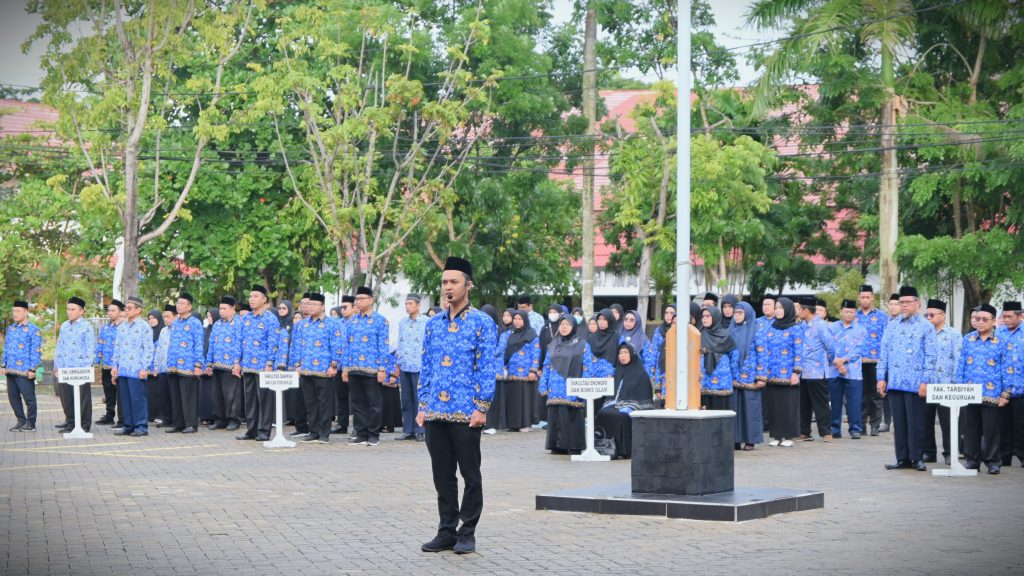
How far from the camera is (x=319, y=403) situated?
66.3ft

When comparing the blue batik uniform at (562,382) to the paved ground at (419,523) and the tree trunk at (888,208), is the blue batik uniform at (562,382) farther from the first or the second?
the tree trunk at (888,208)

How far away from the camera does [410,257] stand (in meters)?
34.0

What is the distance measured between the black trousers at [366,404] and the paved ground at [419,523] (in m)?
2.13

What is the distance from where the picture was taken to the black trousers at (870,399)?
21600mm

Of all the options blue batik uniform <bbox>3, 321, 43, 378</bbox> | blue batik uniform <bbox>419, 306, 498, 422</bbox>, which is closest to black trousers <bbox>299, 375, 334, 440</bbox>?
blue batik uniform <bbox>3, 321, 43, 378</bbox>

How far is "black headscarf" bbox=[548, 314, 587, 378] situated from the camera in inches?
725

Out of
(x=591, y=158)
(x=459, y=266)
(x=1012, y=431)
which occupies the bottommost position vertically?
(x=1012, y=431)

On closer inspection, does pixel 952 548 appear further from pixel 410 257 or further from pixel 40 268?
pixel 40 268

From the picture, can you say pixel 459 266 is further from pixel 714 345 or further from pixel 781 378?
pixel 781 378

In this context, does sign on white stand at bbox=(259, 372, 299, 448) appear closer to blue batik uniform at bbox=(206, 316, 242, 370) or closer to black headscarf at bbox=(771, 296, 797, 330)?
blue batik uniform at bbox=(206, 316, 242, 370)

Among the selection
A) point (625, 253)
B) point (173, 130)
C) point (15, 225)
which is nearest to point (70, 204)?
point (15, 225)

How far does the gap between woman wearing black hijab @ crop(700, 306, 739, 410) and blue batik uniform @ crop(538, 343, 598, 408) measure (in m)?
1.54

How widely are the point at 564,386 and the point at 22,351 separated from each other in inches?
346

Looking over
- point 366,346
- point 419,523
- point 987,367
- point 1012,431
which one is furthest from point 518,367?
point 419,523
